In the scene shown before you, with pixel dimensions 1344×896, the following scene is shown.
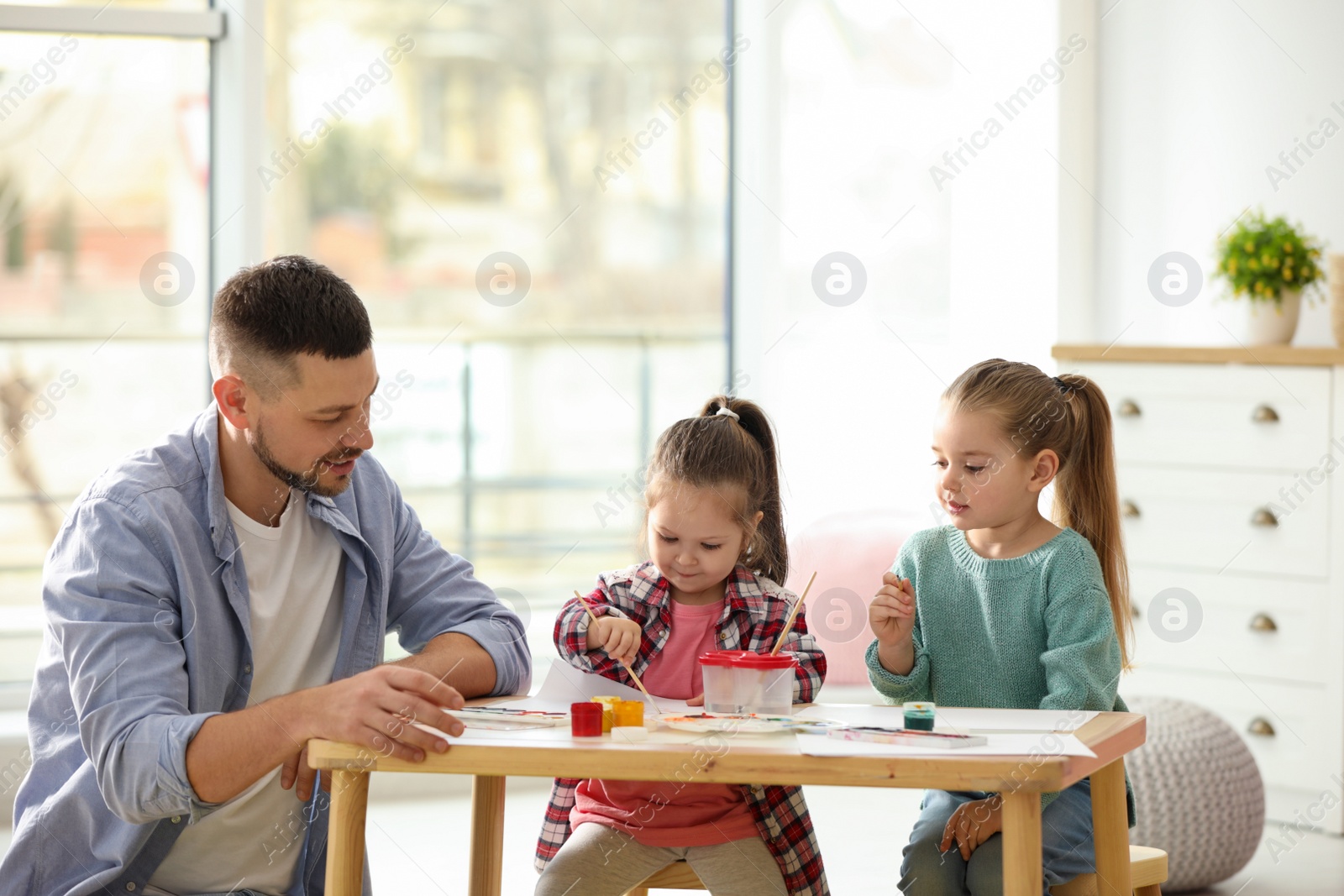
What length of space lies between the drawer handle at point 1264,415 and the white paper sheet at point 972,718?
1868 mm

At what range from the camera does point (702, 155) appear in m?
6.02

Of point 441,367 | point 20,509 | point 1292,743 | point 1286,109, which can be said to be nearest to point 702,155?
point 441,367

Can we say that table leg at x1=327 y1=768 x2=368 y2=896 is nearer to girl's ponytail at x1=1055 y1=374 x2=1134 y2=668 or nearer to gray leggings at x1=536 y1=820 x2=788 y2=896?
gray leggings at x1=536 y1=820 x2=788 y2=896

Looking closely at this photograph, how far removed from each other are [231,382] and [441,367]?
10.8 feet

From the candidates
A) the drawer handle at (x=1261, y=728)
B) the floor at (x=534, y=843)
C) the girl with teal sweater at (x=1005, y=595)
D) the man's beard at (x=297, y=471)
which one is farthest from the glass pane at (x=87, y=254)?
the drawer handle at (x=1261, y=728)

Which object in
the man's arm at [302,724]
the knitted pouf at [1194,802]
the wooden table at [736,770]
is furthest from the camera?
the knitted pouf at [1194,802]

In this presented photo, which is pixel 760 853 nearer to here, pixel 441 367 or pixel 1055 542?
pixel 1055 542

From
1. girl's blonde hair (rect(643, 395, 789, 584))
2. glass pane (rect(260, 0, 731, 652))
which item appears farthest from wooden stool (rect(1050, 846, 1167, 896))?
→ glass pane (rect(260, 0, 731, 652))

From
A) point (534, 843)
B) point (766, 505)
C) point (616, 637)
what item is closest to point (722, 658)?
point (616, 637)

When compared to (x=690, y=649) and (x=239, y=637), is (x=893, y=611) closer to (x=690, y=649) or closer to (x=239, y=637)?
(x=690, y=649)

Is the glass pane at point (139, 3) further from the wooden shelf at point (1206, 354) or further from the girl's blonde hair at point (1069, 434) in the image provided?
the girl's blonde hair at point (1069, 434)

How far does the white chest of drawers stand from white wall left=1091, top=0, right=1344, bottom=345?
0.48 metres

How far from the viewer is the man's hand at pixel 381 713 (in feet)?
4.76

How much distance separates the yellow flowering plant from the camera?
3516 mm
